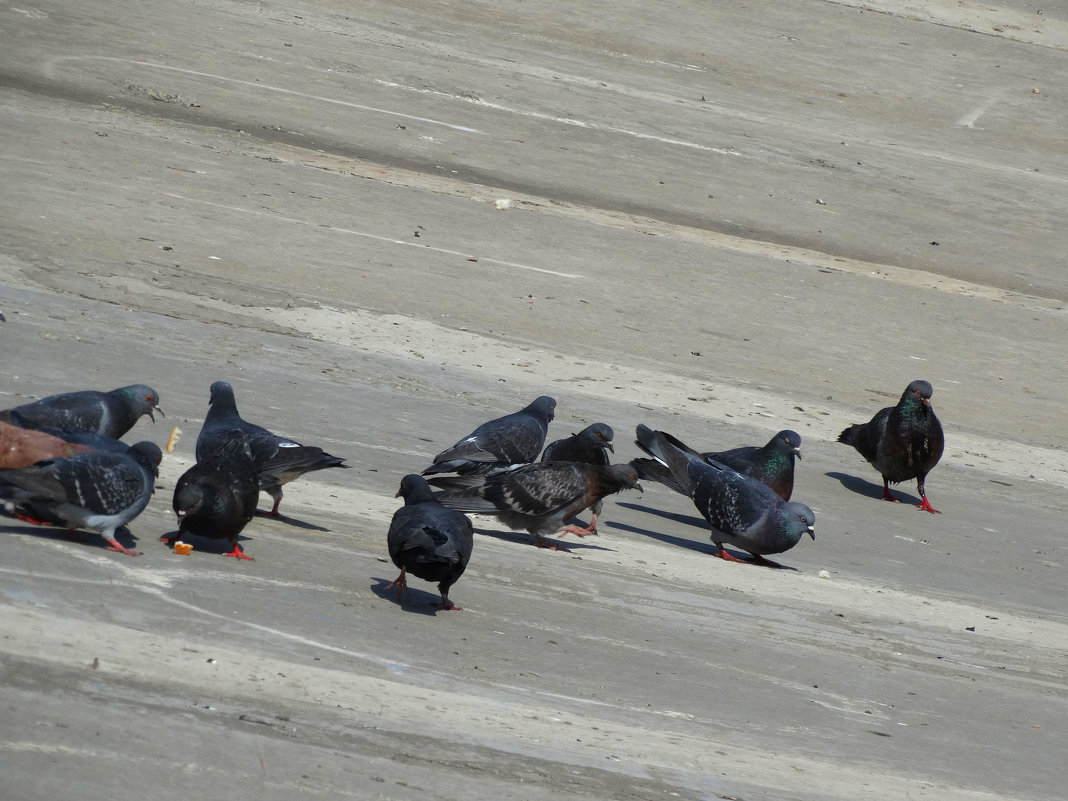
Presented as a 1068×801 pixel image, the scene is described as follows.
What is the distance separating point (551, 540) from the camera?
27.6ft

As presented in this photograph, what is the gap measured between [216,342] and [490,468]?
3.70m

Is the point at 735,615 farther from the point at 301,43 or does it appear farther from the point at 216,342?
the point at 301,43

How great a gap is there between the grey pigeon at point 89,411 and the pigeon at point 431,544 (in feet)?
5.95

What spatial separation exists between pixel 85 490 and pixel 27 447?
1.28 feet

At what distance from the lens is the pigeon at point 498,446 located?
8.39 meters

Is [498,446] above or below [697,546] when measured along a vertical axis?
above

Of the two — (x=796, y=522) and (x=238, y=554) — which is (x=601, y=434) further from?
(x=238, y=554)

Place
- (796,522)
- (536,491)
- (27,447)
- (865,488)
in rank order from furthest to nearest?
1. (865,488)
2. (796,522)
3. (536,491)
4. (27,447)

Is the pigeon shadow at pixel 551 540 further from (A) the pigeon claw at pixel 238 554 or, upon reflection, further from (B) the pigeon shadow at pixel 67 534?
(B) the pigeon shadow at pixel 67 534

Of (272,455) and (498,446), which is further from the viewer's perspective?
(498,446)

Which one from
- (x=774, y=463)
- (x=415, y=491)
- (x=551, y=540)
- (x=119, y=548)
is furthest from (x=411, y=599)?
(x=774, y=463)

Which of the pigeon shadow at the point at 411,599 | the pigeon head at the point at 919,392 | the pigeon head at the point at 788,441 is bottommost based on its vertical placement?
the pigeon shadow at the point at 411,599

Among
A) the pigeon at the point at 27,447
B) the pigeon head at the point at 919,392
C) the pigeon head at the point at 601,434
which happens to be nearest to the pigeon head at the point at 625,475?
the pigeon head at the point at 601,434

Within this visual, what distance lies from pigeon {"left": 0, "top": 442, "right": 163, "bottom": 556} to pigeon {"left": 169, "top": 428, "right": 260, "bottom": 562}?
0.66 ft
